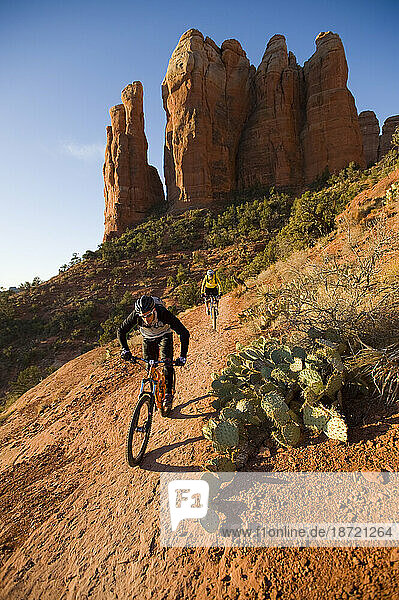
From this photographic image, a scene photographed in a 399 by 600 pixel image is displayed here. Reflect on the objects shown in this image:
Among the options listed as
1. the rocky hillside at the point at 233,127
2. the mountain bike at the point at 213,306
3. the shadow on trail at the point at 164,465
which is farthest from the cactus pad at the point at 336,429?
the rocky hillside at the point at 233,127

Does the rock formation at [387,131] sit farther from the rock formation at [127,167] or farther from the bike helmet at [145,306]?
the bike helmet at [145,306]

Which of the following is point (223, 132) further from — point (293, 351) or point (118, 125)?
point (293, 351)

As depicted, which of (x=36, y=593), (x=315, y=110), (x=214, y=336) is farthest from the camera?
(x=315, y=110)

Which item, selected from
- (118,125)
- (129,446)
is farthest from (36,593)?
(118,125)

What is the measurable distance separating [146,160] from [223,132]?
40.4 feet

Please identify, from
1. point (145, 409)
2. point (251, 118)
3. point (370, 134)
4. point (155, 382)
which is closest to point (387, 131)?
point (370, 134)

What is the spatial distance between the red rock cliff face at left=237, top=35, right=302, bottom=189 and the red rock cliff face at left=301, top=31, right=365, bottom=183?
2070 millimetres

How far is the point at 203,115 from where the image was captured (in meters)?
38.4

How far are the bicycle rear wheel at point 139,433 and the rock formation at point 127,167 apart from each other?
40.2 meters

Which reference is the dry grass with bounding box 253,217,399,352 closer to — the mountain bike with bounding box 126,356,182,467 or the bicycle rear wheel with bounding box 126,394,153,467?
the mountain bike with bounding box 126,356,182,467

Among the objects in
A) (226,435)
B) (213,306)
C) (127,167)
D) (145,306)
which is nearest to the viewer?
(226,435)

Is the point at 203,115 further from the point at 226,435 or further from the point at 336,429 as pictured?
the point at 336,429

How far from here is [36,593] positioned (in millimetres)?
2363

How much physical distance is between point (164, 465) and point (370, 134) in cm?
7174
